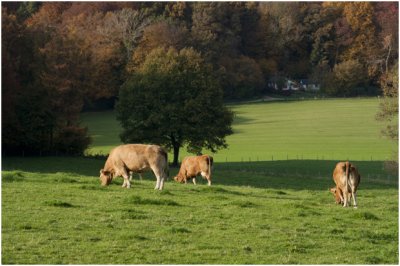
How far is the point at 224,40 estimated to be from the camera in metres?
115

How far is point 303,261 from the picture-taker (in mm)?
13367

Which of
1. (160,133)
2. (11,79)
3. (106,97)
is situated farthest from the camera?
(106,97)

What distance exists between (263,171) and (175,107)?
348 inches

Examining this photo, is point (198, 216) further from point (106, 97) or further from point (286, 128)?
point (106, 97)

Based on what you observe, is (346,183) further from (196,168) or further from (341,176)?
(196,168)

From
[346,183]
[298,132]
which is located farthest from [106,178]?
[298,132]

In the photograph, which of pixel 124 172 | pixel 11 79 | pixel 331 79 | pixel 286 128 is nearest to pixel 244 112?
pixel 286 128

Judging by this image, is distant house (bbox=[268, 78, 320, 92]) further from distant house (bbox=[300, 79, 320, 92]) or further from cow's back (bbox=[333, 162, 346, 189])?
cow's back (bbox=[333, 162, 346, 189])

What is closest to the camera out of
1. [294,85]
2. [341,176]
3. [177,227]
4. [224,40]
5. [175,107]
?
[177,227]

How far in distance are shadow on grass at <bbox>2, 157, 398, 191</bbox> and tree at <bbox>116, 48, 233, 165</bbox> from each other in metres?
3.14

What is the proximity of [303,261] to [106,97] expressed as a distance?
281 feet

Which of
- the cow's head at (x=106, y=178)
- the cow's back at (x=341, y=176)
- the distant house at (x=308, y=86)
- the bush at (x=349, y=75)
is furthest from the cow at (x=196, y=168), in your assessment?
the distant house at (x=308, y=86)

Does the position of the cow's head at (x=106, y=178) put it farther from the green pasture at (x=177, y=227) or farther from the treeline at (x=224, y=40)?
the treeline at (x=224, y=40)

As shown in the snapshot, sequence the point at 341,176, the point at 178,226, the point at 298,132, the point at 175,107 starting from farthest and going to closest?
the point at 298,132
the point at 175,107
the point at 341,176
the point at 178,226
